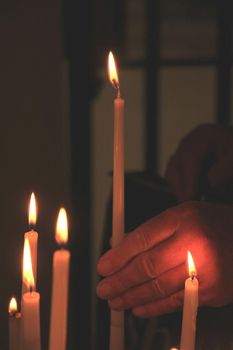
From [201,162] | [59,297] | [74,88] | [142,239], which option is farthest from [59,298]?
[74,88]

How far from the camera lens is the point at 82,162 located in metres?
1.55

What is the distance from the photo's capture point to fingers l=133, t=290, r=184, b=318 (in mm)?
625

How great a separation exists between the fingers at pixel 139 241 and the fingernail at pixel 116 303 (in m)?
0.03

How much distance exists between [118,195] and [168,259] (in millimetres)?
121

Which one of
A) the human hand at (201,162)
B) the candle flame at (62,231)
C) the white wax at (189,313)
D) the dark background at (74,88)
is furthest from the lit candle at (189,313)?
the dark background at (74,88)

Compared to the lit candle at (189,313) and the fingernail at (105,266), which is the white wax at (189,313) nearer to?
the lit candle at (189,313)

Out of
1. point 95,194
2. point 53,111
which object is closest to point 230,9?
point 53,111

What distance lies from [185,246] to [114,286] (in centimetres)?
9

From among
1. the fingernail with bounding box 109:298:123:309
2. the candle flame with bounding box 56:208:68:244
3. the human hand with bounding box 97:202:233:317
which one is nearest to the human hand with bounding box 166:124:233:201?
the human hand with bounding box 97:202:233:317

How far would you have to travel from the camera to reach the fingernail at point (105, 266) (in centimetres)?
57

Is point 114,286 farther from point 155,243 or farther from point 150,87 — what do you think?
point 150,87

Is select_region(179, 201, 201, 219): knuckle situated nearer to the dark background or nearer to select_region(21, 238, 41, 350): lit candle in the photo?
select_region(21, 238, 41, 350): lit candle

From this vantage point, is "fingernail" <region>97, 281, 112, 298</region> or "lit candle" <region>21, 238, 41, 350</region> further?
"fingernail" <region>97, 281, 112, 298</region>

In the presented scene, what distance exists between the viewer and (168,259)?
1.93 feet
